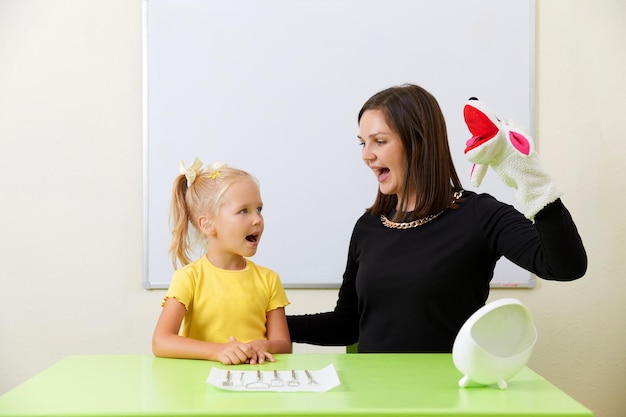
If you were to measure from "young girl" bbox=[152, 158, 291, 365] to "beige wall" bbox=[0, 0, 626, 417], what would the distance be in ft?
3.41

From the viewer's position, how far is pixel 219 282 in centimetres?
164

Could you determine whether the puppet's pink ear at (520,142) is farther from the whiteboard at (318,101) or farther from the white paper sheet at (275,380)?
the whiteboard at (318,101)

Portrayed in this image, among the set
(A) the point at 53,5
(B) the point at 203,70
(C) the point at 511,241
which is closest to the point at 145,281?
(B) the point at 203,70

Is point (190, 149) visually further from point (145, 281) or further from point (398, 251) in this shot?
point (398, 251)

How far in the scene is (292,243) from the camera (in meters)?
2.78

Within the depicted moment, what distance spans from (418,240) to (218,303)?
0.47 m

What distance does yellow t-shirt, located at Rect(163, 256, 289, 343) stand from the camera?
5.25 ft

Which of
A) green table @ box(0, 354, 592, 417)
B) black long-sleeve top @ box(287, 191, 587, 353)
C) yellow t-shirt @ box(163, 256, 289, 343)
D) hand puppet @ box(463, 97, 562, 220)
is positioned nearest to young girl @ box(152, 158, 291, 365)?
yellow t-shirt @ box(163, 256, 289, 343)

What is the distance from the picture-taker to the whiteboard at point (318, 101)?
2775 mm

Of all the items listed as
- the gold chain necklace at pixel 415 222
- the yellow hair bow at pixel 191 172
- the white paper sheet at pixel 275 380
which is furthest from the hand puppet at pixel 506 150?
the yellow hair bow at pixel 191 172

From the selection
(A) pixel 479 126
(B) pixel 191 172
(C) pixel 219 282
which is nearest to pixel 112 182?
(B) pixel 191 172

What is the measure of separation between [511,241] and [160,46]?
1.69m

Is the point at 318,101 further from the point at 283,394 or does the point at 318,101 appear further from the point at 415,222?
the point at 283,394

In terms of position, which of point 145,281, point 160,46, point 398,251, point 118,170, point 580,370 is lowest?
point 580,370
